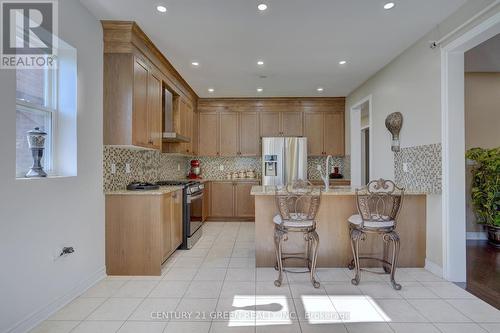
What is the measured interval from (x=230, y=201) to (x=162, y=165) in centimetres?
171

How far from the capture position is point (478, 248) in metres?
3.72

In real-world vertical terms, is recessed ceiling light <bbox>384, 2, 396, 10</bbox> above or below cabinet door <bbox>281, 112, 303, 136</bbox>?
above

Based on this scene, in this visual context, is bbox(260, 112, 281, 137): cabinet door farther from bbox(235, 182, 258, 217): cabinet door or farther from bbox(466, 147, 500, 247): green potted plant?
bbox(466, 147, 500, 247): green potted plant

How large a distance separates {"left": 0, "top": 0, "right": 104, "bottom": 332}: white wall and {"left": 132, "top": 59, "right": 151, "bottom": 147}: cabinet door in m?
0.34

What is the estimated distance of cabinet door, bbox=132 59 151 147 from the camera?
2.86m

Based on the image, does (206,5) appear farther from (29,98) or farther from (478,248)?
(478,248)

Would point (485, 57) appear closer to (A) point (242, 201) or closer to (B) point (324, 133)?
(B) point (324, 133)

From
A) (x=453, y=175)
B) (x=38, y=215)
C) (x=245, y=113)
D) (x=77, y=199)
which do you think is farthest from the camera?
(x=245, y=113)

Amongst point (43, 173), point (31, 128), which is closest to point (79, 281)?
point (43, 173)

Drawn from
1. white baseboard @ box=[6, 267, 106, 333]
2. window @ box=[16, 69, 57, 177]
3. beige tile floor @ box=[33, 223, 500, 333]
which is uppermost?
window @ box=[16, 69, 57, 177]

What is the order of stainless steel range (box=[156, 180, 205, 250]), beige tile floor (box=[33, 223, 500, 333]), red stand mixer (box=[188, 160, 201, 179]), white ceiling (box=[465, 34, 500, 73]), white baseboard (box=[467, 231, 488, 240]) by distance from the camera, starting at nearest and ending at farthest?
1. beige tile floor (box=[33, 223, 500, 333])
2. white ceiling (box=[465, 34, 500, 73])
3. stainless steel range (box=[156, 180, 205, 250])
4. white baseboard (box=[467, 231, 488, 240])
5. red stand mixer (box=[188, 160, 201, 179])

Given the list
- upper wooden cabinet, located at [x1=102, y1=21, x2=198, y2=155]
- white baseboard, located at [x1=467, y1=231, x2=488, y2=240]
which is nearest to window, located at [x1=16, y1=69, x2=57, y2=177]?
upper wooden cabinet, located at [x1=102, y1=21, x2=198, y2=155]

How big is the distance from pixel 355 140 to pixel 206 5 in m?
3.95

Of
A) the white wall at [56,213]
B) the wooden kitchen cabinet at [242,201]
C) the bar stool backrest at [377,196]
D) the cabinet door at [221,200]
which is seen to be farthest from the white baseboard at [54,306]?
the wooden kitchen cabinet at [242,201]
